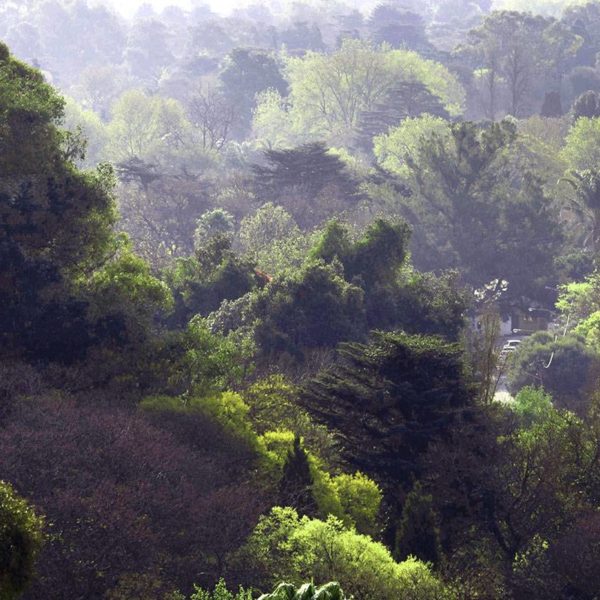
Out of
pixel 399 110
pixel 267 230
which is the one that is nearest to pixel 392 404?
pixel 267 230

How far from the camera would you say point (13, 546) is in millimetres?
16188

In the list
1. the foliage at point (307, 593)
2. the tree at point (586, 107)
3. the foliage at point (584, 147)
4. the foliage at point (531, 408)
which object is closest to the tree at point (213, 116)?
the tree at point (586, 107)

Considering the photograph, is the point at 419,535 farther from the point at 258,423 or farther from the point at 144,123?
the point at 144,123

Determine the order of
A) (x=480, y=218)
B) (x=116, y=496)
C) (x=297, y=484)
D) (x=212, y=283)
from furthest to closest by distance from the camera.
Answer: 1. (x=480, y=218)
2. (x=212, y=283)
3. (x=297, y=484)
4. (x=116, y=496)

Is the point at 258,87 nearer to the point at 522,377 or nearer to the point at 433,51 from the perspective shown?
the point at 433,51

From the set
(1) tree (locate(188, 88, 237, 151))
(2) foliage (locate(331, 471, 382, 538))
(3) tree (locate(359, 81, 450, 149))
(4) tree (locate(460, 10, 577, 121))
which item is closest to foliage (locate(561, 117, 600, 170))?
(3) tree (locate(359, 81, 450, 149))

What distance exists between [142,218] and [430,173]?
2202cm

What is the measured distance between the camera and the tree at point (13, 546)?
16061mm

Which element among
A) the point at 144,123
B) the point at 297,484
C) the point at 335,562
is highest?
the point at 144,123

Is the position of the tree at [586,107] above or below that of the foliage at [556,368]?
above

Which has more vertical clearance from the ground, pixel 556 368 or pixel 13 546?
pixel 556 368

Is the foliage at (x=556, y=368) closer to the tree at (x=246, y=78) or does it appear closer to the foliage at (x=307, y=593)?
the foliage at (x=307, y=593)

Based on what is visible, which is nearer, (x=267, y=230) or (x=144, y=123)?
(x=267, y=230)

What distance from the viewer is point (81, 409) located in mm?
33781
